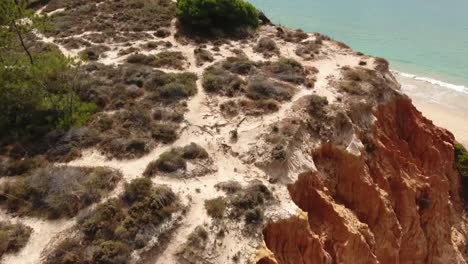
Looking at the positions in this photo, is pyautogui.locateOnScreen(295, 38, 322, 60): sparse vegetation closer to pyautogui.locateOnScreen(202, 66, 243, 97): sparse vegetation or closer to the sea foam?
pyautogui.locateOnScreen(202, 66, 243, 97): sparse vegetation

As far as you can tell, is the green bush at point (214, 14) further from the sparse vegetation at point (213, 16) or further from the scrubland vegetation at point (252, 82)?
the scrubland vegetation at point (252, 82)

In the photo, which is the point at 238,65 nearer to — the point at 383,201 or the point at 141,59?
the point at 141,59

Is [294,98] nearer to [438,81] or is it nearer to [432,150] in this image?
[432,150]

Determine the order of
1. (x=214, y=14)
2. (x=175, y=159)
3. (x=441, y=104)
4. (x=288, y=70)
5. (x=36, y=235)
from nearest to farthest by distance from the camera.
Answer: (x=36, y=235) → (x=175, y=159) → (x=288, y=70) → (x=214, y=14) → (x=441, y=104)

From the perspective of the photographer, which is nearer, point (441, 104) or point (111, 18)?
point (111, 18)

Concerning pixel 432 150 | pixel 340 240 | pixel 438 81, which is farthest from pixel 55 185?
pixel 438 81

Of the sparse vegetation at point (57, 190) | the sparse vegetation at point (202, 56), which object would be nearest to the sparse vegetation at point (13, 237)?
the sparse vegetation at point (57, 190)

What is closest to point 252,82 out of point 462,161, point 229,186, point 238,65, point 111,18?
point 238,65
